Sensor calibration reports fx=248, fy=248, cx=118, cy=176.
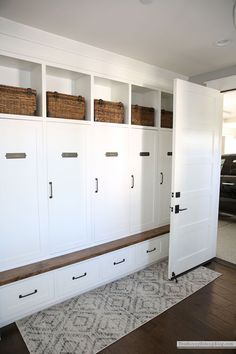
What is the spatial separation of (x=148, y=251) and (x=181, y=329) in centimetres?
113

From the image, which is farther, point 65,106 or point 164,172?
point 164,172

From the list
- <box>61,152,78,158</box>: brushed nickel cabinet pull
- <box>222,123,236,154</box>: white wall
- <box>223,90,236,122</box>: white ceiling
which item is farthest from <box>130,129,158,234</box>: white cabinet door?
<box>222,123,236,154</box>: white wall

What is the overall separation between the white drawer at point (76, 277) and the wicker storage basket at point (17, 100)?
1530mm

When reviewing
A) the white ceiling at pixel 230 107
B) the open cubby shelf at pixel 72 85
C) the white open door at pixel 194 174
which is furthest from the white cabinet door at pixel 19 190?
the white ceiling at pixel 230 107

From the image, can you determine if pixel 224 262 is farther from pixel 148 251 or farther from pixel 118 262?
pixel 118 262

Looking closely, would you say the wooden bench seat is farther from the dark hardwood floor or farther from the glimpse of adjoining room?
the glimpse of adjoining room

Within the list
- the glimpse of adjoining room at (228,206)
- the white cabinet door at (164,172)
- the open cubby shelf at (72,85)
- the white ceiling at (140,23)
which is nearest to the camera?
the white ceiling at (140,23)

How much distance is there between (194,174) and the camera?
292 centimetres

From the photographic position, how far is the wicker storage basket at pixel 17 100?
212 cm

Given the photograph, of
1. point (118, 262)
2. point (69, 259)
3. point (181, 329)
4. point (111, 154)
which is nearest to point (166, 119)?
point (111, 154)

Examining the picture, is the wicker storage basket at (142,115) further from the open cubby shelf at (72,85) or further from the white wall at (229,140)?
the white wall at (229,140)

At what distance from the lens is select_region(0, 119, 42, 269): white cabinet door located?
2.15m

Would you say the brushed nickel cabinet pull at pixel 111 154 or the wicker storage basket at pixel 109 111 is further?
the brushed nickel cabinet pull at pixel 111 154

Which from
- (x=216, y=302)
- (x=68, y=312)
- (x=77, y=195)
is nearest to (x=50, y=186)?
(x=77, y=195)
